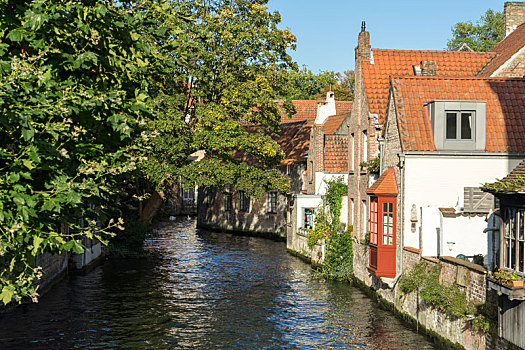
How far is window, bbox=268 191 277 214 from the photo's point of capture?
51.9 m

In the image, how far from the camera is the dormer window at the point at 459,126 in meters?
21.1

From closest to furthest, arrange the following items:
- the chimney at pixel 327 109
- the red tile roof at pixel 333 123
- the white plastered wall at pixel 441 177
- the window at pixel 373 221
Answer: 1. the white plastered wall at pixel 441 177
2. the window at pixel 373 221
3. the red tile roof at pixel 333 123
4. the chimney at pixel 327 109

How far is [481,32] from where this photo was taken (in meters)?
74.9

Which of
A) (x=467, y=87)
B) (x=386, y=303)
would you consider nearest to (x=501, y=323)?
(x=386, y=303)

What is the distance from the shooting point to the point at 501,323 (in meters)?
13.5

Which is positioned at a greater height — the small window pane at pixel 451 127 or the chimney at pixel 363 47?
the chimney at pixel 363 47

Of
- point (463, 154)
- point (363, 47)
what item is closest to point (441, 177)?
point (463, 154)

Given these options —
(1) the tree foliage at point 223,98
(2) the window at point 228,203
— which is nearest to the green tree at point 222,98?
(1) the tree foliage at point 223,98

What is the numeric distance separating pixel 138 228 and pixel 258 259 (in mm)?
7216

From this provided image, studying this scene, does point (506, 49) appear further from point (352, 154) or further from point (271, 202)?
point (271, 202)

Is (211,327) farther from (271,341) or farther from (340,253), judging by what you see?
(340,253)

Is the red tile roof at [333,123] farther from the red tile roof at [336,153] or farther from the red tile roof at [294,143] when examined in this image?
the red tile roof at [336,153]

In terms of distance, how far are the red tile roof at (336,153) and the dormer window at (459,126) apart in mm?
16507

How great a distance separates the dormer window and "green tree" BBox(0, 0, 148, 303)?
1252cm
